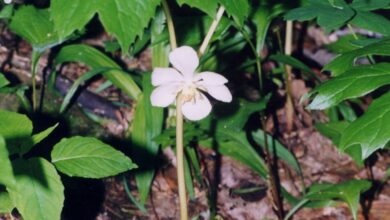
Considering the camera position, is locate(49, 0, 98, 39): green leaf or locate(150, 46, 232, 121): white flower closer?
locate(49, 0, 98, 39): green leaf

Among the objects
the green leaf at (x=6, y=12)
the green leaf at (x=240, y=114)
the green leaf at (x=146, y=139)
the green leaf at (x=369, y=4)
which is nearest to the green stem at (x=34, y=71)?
the green leaf at (x=6, y=12)

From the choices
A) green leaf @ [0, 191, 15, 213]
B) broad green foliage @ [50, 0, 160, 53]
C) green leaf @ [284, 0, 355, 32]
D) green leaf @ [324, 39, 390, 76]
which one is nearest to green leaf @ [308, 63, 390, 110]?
green leaf @ [324, 39, 390, 76]

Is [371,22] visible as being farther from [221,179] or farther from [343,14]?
[221,179]

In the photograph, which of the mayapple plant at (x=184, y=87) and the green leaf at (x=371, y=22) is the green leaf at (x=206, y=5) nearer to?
the mayapple plant at (x=184, y=87)

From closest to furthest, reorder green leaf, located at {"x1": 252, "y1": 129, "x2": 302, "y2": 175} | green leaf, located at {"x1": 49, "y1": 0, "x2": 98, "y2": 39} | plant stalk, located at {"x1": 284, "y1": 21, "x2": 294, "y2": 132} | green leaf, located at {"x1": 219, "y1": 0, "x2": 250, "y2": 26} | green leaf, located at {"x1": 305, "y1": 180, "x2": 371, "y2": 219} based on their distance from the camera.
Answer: green leaf, located at {"x1": 49, "y1": 0, "x2": 98, "y2": 39} < green leaf, located at {"x1": 219, "y1": 0, "x2": 250, "y2": 26} < green leaf, located at {"x1": 305, "y1": 180, "x2": 371, "y2": 219} < green leaf, located at {"x1": 252, "y1": 129, "x2": 302, "y2": 175} < plant stalk, located at {"x1": 284, "y1": 21, "x2": 294, "y2": 132}

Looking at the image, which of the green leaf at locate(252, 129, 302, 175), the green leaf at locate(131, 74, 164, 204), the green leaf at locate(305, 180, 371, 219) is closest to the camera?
the green leaf at locate(305, 180, 371, 219)

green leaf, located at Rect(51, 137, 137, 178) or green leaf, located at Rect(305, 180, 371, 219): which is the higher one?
green leaf, located at Rect(51, 137, 137, 178)

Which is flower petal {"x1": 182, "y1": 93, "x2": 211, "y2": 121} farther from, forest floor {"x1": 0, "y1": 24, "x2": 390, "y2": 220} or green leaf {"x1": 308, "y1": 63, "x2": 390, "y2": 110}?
forest floor {"x1": 0, "y1": 24, "x2": 390, "y2": 220}

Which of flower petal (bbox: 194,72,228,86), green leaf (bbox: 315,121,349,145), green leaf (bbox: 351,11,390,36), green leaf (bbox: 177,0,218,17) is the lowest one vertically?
green leaf (bbox: 315,121,349,145)

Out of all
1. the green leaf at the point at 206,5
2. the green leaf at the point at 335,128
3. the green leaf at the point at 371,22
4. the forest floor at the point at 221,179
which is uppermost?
the green leaf at the point at 206,5
